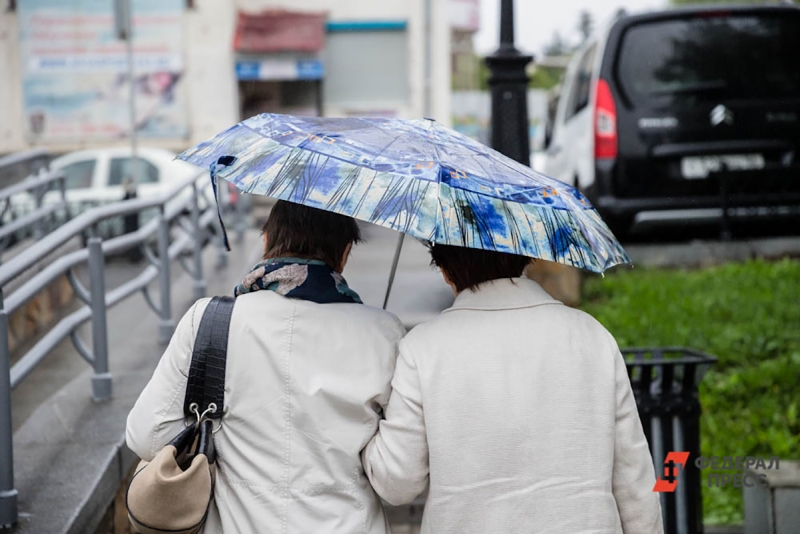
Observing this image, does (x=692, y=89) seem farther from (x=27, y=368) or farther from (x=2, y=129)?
(x=2, y=129)

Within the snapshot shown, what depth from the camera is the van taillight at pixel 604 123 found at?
708 centimetres

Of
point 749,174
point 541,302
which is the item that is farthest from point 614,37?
point 541,302

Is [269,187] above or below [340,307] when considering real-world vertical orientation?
above

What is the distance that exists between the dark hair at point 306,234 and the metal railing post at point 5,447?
4.55 ft

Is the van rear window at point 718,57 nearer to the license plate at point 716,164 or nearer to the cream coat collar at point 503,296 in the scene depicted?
the license plate at point 716,164

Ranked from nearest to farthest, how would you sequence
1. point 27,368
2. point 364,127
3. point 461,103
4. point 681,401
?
point 364,127
point 681,401
point 27,368
point 461,103

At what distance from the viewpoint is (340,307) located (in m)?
2.25

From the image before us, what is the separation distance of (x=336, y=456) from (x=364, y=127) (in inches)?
31.8

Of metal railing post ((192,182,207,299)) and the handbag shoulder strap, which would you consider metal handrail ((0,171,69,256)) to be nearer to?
metal railing post ((192,182,207,299))

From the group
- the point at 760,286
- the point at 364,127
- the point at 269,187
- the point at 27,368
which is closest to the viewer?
the point at 269,187

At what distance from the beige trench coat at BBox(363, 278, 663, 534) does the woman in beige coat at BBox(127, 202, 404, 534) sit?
0.25 ft

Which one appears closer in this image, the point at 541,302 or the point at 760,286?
the point at 541,302

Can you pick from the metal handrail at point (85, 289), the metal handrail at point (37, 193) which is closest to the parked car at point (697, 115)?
the metal handrail at point (85, 289)

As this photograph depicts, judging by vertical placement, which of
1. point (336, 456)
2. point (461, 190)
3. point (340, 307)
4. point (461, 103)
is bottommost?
point (461, 103)
